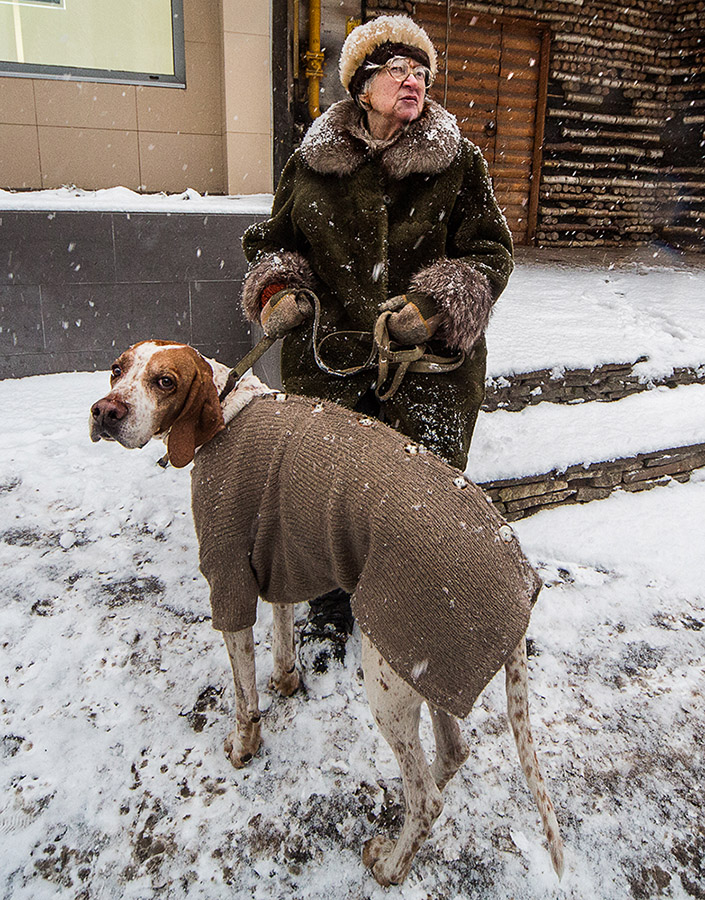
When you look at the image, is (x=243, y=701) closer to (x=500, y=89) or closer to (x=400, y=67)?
(x=400, y=67)

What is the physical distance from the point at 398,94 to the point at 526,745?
6.90 ft

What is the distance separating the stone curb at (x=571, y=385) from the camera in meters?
3.97

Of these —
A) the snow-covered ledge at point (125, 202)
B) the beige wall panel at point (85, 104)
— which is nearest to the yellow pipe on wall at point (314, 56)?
the snow-covered ledge at point (125, 202)

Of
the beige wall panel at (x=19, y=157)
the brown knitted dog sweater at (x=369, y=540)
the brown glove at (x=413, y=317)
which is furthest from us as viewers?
the beige wall panel at (x=19, y=157)

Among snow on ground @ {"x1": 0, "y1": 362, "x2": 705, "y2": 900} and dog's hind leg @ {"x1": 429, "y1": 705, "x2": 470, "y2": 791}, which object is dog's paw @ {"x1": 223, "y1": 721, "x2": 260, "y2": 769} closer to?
snow on ground @ {"x1": 0, "y1": 362, "x2": 705, "y2": 900}

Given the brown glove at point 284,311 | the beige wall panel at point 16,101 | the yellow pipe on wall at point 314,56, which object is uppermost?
the yellow pipe on wall at point 314,56

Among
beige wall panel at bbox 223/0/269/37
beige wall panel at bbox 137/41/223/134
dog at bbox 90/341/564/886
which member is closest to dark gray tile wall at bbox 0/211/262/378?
beige wall panel at bbox 137/41/223/134

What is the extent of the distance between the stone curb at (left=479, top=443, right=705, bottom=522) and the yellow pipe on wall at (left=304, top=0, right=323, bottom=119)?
3.77m

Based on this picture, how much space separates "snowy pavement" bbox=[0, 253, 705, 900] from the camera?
69.6 inches

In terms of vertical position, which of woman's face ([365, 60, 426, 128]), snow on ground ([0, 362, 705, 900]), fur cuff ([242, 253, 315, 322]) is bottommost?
snow on ground ([0, 362, 705, 900])

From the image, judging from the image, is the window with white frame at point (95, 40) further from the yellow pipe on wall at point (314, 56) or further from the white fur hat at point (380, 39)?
the white fur hat at point (380, 39)

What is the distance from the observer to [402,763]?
1.67 metres

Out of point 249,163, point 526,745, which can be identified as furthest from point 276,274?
point 249,163

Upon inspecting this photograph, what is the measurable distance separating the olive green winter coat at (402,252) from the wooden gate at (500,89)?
5.16m
